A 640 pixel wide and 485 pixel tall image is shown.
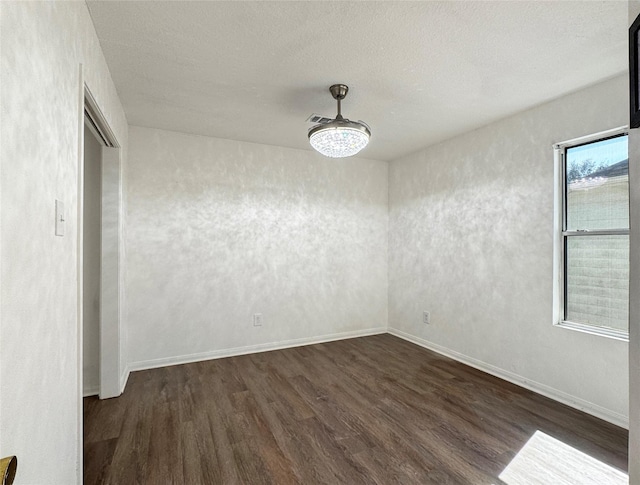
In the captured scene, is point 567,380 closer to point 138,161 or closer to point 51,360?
point 51,360

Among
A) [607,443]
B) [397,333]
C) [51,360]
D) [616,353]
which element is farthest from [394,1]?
[397,333]

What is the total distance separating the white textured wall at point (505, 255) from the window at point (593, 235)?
11 cm

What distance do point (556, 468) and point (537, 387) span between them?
3.57 ft

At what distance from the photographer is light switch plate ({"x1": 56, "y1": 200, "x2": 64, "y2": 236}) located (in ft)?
4.15

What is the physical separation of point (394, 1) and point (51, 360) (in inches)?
85.5

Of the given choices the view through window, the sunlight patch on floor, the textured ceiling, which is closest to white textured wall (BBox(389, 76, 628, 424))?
the view through window

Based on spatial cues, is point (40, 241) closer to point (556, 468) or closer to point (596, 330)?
point (556, 468)

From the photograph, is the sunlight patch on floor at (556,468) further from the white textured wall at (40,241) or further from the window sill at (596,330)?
the white textured wall at (40,241)

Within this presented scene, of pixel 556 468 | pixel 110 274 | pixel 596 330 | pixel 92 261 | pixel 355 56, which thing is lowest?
pixel 556 468

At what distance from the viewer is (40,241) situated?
1.11m

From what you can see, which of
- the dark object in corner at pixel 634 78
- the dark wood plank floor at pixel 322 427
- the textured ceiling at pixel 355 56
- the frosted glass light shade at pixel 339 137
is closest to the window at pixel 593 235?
the textured ceiling at pixel 355 56

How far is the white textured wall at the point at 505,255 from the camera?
2.48 meters

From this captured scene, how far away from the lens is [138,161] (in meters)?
3.34

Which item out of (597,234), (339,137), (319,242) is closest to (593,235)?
(597,234)
